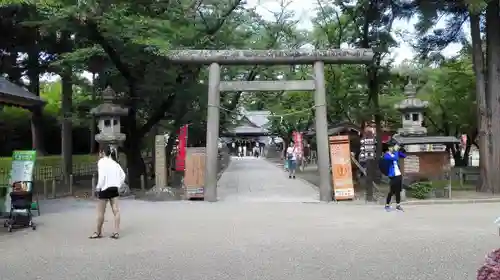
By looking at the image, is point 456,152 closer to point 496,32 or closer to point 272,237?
point 496,32

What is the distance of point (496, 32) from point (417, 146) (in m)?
5.27

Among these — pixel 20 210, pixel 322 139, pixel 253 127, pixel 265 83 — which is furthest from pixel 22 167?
pixel 253 127

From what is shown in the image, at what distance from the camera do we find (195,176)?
1734 cm

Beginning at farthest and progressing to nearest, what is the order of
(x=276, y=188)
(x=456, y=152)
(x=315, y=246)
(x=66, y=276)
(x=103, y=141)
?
(x=456, y=152)
(x=276, y=188)
(x=103, y=141)
(x=315, y=246)
(x=66, y=276)

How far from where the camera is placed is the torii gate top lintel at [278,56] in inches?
675

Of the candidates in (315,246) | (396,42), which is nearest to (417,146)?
(396,42)

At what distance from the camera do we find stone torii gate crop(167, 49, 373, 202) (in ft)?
55.7

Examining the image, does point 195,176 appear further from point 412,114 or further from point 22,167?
point 412,114

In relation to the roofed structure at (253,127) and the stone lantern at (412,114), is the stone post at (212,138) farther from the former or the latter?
the roofed structure at (253,127)

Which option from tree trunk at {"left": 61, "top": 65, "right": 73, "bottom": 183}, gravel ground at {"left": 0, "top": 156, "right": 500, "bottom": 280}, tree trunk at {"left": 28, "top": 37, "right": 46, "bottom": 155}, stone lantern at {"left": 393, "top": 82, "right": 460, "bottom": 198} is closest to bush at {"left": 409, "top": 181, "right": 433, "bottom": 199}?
stone lantern at {"left": 393, "top": 82, "right": 460, "bottom": 198}

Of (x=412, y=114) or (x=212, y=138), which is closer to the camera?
(x=212, y=138)

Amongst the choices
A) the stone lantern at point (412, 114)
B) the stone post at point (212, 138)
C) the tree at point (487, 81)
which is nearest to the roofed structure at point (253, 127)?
the stone lantern at point (412, 114)

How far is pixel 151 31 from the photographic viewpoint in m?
16.8

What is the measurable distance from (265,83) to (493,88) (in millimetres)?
8800
